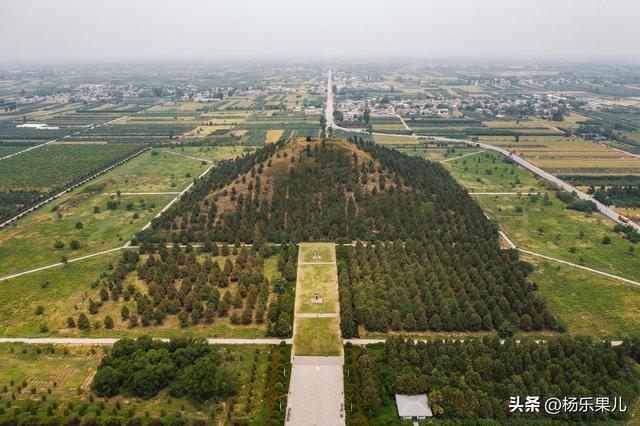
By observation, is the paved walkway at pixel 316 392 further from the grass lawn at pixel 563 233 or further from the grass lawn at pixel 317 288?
the grass lawn at pixel 563 233

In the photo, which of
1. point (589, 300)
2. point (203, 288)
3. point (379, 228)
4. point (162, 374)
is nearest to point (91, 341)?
point (162, 374)

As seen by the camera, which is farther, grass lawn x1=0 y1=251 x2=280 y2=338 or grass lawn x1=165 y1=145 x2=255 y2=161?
grass lawn x1=165 y1=145 x2=255 y2=161

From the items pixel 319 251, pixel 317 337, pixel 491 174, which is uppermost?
pixel 491 174

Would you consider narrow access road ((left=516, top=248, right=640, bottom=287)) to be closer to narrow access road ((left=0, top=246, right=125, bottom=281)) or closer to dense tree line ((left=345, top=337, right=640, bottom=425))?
dense tree line ((left=345, top=337, right=640, bottom=425))

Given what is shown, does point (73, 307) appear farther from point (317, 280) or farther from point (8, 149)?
point (8, 149)

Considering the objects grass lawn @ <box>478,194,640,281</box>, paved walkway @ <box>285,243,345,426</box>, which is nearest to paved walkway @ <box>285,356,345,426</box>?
paved walkway @ <box>285,243,345,426</box>
